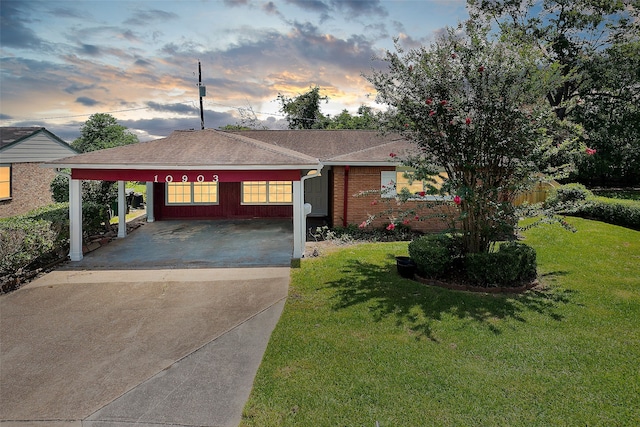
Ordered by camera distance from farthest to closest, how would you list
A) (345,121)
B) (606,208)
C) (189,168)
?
1. (345,121)
2. (606,208)
3. (189,168)

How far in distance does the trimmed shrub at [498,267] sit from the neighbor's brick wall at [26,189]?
20.0 meters

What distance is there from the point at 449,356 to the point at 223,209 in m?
13.5

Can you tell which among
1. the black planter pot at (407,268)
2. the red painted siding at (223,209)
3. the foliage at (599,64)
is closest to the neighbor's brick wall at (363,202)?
the red painted siding at (223,209)

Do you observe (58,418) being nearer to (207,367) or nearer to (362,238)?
(207,367)

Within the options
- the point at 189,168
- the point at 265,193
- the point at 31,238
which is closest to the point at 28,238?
the point at 31,238

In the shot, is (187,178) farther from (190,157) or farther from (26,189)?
(26,189)

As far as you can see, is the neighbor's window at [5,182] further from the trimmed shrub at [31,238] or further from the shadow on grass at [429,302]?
the shadow on grass at [429,302]

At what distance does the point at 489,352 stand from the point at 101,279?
8278mm

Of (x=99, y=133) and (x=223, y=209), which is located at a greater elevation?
(x=99, y=133)

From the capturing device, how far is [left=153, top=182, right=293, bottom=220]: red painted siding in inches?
664

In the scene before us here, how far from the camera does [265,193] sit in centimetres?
1728

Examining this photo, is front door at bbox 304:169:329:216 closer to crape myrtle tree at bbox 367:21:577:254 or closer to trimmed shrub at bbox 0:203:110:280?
crape myrtle tree at bbox 367:21:577:254

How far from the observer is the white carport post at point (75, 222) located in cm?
1040

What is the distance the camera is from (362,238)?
13.0 metres
